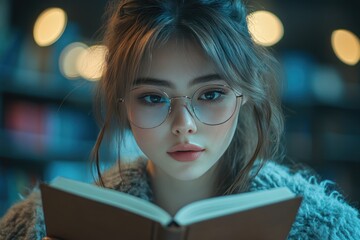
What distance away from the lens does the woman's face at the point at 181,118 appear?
0.87 m

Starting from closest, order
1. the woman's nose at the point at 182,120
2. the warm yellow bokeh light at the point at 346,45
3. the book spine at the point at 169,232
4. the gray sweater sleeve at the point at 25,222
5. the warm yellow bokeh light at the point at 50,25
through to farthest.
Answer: the book spine at the point at 169,232 → the woman's nose at the point at 182,120 → the gray sweater sleeve at the point at 25,222 → the warm yellow bokeh light at the point at 50,25 → the warm yellow bokeh light at the point at 346,45

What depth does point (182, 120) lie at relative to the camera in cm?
86

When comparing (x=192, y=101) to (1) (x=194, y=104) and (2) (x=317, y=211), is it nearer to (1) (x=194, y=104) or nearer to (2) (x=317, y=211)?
(1) (x=194, y=104)

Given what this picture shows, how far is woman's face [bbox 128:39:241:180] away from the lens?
0.87 metres

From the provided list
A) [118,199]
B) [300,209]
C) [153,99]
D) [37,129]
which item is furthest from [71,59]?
[118,199]

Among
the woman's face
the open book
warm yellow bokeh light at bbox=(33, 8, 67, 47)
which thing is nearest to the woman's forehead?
the woman's face

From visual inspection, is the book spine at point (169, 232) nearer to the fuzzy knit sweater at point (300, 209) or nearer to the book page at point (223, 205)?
the book page at point (223, 205)

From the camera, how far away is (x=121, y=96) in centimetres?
96

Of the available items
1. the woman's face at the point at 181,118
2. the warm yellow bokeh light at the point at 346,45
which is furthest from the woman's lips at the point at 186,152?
the warm yellow bokeh light at the point at 346,45

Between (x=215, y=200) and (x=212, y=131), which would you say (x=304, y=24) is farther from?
(x=215, y=200)

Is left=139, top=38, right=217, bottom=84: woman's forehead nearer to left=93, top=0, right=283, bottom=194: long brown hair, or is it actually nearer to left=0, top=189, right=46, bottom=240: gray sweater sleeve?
left=93, top=0, right=283, bottom=194: long brown hair

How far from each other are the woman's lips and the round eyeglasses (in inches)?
2.1

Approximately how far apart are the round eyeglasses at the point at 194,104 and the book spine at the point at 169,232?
32cm

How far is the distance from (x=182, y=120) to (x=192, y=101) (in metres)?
0.05
